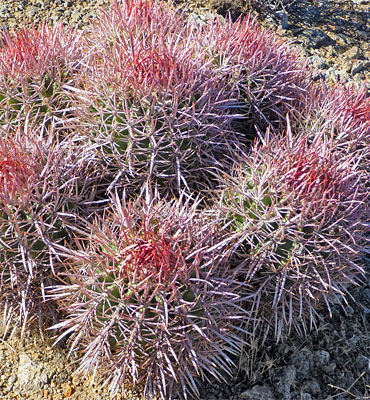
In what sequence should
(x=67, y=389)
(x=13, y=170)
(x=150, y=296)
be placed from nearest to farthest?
(x=150, y=296)
(x=13, y=170)
(x=67, y=389)

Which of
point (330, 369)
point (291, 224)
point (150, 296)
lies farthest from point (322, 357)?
point (150, 296)

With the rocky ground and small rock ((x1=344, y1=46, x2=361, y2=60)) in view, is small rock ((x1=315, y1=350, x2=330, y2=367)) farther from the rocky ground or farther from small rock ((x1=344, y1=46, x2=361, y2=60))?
small rock ((x1=344, y1=46, x2=361, y2=60))

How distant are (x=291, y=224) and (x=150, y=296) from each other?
0.73 meters

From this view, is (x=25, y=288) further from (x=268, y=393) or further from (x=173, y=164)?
(x=268, y=393)

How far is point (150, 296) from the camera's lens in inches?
70.6

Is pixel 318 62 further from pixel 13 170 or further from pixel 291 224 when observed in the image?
pixel 13 170

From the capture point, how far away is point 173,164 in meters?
2.32

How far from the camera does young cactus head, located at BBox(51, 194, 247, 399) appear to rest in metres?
1.81

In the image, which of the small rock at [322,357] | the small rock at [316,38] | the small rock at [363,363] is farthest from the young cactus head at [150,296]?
the small rock at [316,38]

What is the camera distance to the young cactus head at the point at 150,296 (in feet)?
5.93

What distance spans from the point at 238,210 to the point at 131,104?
2.37 feet

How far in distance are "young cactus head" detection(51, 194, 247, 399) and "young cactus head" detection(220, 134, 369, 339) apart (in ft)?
0.69

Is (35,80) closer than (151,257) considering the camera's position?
No

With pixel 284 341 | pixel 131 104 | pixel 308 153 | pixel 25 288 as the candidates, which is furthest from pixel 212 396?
pixel 131 104
